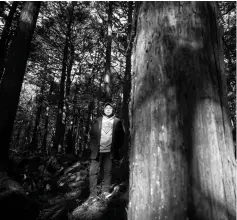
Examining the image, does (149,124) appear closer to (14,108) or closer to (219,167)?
(219,167)

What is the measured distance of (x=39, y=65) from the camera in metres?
16.2

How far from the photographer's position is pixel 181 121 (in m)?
0.92

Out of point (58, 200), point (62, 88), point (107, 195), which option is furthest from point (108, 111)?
point (62, 88)

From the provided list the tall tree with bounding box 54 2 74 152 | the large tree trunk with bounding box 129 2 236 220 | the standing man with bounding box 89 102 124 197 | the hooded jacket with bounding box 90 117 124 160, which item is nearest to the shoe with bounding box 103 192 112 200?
the standing man with bounding box 89 102 124 197

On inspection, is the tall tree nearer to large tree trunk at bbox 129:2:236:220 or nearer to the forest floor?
the forest floor

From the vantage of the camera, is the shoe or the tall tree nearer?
the shoe

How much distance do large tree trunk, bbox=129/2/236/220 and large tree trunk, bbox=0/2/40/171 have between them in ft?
17.2

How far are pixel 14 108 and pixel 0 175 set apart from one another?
6.02 ft

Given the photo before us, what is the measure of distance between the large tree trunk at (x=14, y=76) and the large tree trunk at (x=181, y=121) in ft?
17.2

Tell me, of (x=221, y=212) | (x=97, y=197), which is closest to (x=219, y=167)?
(x=221, y=212)

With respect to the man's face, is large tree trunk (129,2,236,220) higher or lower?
lower

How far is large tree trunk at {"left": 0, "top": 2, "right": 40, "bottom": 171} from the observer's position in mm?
5230

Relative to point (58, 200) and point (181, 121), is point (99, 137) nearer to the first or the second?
point (58, 200)

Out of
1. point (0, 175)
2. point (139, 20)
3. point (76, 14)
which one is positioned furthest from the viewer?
point (76, 14)
